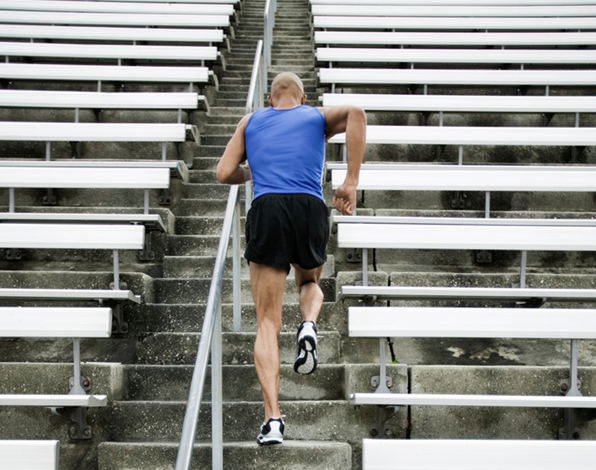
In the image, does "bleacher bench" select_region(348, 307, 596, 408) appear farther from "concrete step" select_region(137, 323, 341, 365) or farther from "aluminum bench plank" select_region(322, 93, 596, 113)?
"aluminum bench plank" select_region(322, 93, 596, 113)

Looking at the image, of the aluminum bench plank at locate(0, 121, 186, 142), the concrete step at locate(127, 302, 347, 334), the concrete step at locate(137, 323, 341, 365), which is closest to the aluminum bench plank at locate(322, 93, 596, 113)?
the aluminum bench plank at locate(0, 121, 186, 142)

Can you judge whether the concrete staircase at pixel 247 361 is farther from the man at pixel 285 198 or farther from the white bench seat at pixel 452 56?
the white bench seat at pixel 452 56

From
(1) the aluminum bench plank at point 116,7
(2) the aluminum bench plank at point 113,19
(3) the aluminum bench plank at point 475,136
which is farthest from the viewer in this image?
(1) the aluminum bench plank at point 116,7

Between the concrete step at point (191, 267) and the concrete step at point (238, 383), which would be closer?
the concrete step at point (238, 383)

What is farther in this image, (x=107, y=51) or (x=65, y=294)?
(x=107, y=51)

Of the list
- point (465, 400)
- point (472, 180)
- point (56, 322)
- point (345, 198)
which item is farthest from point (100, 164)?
point (465, 400)

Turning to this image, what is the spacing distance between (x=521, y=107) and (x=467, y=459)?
3.28 metres

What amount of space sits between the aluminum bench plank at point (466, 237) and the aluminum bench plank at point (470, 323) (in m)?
0.56

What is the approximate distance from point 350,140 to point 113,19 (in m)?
5.04

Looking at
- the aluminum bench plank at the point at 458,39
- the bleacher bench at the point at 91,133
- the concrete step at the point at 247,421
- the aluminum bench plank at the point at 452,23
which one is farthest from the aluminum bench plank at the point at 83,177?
the aluminum bench plank at the point at 452,23

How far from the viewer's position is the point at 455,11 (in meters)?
7.53

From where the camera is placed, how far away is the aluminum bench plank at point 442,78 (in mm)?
5637

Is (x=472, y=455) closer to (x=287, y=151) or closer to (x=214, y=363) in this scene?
(x=214, y=363)

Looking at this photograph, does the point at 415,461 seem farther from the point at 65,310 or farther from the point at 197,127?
the point at 197,127
